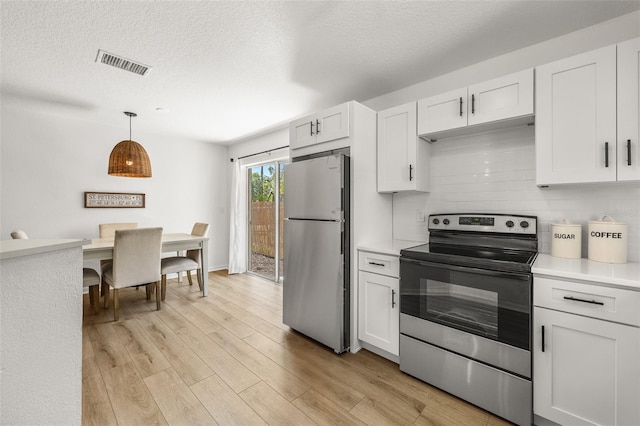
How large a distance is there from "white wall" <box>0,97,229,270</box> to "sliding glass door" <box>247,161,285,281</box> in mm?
982

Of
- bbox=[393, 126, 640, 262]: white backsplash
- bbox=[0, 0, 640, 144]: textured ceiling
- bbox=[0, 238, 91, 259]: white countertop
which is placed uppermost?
bbox=[0, 0, 640, 144]: textured ceiling

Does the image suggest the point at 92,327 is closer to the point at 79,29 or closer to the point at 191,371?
the point at 191,371

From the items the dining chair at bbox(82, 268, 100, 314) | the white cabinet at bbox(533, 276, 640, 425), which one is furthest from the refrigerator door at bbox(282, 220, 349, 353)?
the dining chair at bbox(82, 268, 100, 314)

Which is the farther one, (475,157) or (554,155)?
(475,157)

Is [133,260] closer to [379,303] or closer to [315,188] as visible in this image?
[315,188]

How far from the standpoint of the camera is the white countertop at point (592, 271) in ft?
4.28

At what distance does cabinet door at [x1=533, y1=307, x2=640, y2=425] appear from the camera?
1.30m

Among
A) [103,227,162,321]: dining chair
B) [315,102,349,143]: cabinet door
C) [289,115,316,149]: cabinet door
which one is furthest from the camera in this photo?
[103,227,162,321]: dining chair

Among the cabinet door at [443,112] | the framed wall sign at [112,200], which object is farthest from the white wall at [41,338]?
the framed wall sign at [112,200]

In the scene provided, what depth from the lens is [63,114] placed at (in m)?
3.66

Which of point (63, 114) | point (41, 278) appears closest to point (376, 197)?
point (41, 278)

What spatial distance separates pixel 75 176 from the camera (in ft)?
12.9

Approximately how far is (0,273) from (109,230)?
388 cm

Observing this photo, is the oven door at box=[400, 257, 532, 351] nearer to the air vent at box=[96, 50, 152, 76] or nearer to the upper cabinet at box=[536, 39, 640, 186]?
the upper cabinet at box=[536, 39, 640, 186]
